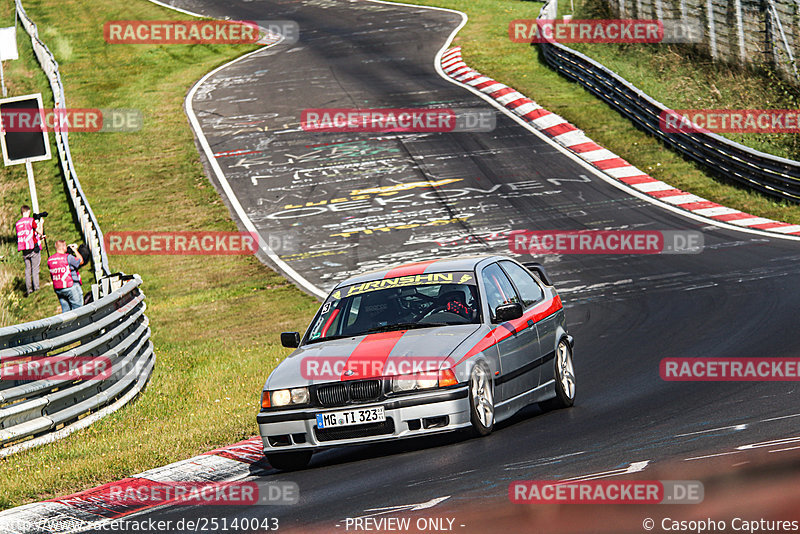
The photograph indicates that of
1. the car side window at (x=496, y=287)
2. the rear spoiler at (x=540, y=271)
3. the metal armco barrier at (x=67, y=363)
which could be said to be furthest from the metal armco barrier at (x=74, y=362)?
the rear spoiler at (x=540, y=271)

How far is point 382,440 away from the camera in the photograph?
852 centimetres

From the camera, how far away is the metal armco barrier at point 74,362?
999 centimetres

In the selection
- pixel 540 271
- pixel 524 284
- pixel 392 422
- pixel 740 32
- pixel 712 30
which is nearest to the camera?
pixel 392 422

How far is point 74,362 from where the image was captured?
10953mm

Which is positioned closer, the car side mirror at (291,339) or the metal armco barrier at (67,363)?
the car side mirror at (291,339)

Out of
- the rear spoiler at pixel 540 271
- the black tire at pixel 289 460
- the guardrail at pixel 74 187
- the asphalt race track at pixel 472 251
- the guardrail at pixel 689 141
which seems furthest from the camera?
the guardrail at pixel 689 141

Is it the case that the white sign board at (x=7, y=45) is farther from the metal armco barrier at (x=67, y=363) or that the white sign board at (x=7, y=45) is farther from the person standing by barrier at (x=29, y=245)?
the metal armco barrier at (x=67, y=363)

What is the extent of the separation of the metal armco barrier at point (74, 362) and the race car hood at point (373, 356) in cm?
258

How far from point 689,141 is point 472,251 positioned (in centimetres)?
750

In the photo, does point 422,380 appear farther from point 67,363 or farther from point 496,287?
point 67,363

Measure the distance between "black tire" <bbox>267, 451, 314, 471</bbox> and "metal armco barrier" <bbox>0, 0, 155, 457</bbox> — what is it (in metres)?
2.58

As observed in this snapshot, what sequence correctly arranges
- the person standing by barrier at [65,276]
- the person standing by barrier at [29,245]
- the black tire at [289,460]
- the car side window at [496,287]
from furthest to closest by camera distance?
the person standing by barrier at [29,245]
the person standing by barrier at [65,276]
the car side window at [496,287]
the black tire at [289,460]

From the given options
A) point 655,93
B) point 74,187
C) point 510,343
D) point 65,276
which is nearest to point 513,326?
point 510,343

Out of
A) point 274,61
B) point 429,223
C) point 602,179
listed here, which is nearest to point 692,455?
point 429,223
